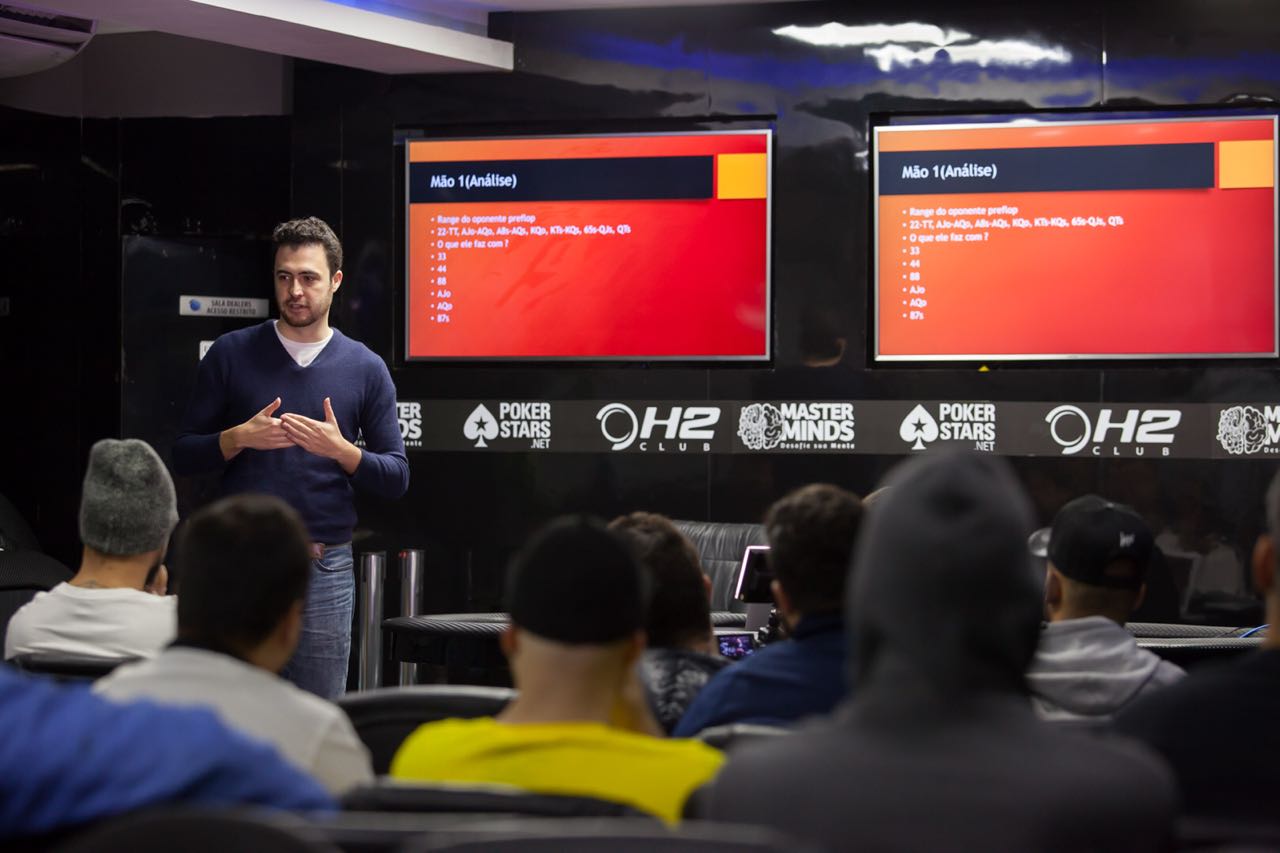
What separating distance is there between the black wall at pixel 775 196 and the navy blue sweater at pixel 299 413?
184 centimetres

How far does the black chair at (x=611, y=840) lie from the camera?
3.72 feet

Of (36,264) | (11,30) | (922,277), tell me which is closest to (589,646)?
(922,277)

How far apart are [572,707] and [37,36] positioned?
185 inches

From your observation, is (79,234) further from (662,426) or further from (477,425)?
(662,426)

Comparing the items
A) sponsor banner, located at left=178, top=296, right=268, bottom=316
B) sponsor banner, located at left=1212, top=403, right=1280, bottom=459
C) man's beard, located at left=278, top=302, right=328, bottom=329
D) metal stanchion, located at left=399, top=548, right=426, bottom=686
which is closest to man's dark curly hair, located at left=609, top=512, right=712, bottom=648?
man's beard, located at left=278, top=302, right=328, bottom=329

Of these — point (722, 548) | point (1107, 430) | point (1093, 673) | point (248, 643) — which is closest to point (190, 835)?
point (248, 643)

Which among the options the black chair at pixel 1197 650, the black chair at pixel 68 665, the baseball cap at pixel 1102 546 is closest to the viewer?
the black chair at pixel 68 665

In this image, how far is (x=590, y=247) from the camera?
5879mm

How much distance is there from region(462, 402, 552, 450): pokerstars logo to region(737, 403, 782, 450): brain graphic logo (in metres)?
0.78

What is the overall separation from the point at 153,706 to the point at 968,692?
2.41 ft

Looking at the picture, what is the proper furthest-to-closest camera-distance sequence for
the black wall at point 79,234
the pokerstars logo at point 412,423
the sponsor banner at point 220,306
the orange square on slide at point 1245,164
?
1. the black wall at point 79,234
2. the sponsor banner at point 220,306
3. the pokerstars logo at point 412,423
4. the orange square on slide at point 1245,164

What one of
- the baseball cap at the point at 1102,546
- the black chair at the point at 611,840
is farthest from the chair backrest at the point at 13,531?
the black chair at the point at 611,840

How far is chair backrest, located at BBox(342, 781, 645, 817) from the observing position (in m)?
1.42

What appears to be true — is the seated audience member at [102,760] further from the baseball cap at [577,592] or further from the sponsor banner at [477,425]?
the sponsor banner at [477,425]
